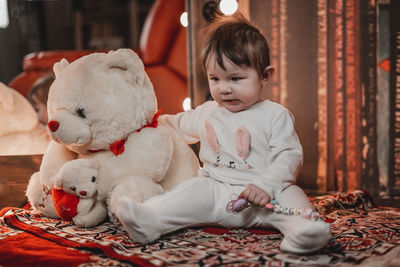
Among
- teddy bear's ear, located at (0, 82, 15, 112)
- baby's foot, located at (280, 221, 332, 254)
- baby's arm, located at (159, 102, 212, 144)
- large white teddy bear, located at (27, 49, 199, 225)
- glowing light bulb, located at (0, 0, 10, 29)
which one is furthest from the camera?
glowing light bulb, located at (0, 0, 10, 29)

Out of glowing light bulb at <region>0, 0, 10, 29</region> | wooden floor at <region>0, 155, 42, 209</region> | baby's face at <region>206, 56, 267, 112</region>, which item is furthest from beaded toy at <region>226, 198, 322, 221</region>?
glowing light bulb at <region>0, 0, 10, 29</region>

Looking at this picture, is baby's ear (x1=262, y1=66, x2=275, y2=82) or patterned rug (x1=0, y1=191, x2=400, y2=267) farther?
baby's ear (x1=262, y1=66, x2=275, y2=82)

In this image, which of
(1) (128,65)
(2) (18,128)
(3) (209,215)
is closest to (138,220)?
(3) (209,215)

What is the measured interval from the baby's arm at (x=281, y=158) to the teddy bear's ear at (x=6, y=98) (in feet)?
2.68

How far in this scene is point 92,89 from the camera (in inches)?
36.2

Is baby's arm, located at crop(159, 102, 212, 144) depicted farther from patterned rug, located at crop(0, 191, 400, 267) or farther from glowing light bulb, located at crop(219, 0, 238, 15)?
glowing light bulb, located at crop(219, 0, 238, 15)

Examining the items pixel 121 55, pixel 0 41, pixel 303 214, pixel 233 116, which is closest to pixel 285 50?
pixel 233 116

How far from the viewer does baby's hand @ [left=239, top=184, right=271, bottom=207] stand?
0.82m

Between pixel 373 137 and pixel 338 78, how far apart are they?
24cm

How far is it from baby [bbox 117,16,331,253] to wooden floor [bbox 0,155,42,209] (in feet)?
1.67

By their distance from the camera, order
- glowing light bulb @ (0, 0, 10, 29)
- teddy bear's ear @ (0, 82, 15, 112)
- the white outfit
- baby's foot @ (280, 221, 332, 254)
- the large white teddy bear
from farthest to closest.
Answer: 1. glowing light bulb @ (0, 0, 10, 29)
2. teddy bear's ear @ (0, 82, 15, 112)
3. the large white teddy bear
4. the white outfit
5. baby's foot @ (280, 221, 332, 254)

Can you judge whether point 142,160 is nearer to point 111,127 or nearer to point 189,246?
point 111,127

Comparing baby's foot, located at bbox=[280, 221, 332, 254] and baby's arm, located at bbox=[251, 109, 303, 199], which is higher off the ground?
baby's arm, located at bbox=[251, 109, 303, 199]

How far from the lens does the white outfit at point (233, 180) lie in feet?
2.65
